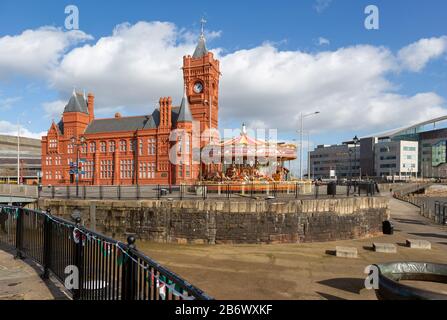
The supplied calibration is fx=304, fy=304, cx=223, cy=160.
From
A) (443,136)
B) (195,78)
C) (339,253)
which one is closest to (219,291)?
(339,253)

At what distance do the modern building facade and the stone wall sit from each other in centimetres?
6354

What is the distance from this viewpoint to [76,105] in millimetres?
57188

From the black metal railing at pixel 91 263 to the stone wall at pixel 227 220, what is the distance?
31.5 feet

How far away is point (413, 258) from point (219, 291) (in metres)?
11.0

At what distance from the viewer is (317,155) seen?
150 m

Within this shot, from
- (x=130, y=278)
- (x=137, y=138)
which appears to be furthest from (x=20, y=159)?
(x=130, y=278)

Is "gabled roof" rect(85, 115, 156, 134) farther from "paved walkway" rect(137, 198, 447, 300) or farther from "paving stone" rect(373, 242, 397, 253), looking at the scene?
"paving stone" rect(373, 242, 397, 253)

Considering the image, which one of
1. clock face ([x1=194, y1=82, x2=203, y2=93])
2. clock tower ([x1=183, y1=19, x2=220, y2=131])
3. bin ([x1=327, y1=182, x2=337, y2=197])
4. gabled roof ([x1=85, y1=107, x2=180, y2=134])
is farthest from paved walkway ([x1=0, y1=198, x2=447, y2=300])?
clock face ([x1=194, y1=82, x2=203, y2=93])

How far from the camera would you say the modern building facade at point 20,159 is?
290 feet

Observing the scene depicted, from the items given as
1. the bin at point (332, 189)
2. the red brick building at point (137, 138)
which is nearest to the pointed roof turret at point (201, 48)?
the red brick building at point (137, 138)

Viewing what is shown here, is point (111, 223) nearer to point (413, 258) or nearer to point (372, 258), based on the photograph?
point (372, 258)

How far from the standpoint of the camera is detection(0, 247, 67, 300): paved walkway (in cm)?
611

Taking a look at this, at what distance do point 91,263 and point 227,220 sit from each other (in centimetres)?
1295

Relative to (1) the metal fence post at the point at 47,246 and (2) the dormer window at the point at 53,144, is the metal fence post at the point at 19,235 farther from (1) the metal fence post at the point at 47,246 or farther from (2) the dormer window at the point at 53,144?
(2) the dormer window at the point at 53,144
